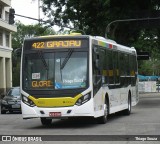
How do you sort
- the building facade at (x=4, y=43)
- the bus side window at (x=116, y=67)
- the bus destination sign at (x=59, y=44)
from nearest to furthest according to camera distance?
the bus destination sign at (x=59, y=44) < the bus side window at (x=116, y=67) < the building facade at (x=4, y=43)

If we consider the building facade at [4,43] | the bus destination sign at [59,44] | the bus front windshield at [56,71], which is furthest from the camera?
the building facade at [4,43]

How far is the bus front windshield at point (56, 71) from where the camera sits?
56.5 ft

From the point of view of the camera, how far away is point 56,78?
1728cm

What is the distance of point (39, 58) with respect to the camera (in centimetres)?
1759

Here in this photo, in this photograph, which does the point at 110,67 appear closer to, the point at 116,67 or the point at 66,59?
the point at 116,67

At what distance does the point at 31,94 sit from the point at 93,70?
87.4 inches

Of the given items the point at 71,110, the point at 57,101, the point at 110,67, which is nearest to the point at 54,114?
the point at 57,101

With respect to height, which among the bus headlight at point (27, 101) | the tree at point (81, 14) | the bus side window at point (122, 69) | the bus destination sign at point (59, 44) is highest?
the tree at point (81, 14)

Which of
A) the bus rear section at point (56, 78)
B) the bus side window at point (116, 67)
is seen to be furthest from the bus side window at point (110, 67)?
the bus rear section at point (56, 78)

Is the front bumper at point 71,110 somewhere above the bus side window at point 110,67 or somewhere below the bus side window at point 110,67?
below

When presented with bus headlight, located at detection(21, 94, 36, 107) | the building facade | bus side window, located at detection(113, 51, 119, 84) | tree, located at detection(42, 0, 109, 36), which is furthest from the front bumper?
the building facade

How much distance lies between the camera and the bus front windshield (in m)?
17.2

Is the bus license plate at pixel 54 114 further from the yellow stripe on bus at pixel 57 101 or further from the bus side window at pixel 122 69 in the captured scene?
the bus side window at pixel 122 69

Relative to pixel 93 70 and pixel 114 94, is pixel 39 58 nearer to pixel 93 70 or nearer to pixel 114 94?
pixel 93 70
